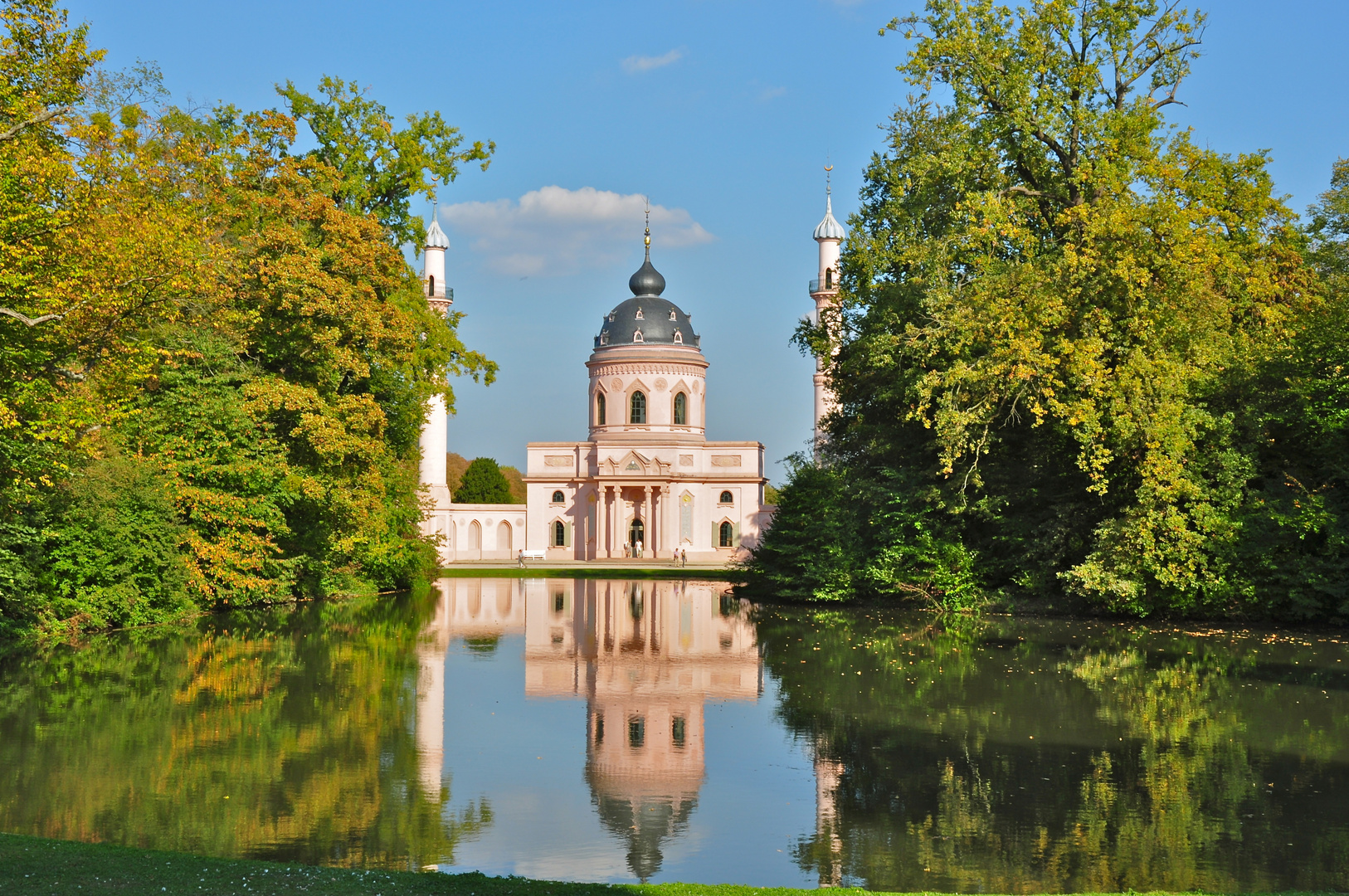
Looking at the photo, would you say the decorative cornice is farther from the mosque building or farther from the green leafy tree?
the green leafy tree

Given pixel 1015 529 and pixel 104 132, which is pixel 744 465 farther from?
pixel 104 132

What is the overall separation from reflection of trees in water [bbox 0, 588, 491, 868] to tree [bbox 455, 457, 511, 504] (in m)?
49.7

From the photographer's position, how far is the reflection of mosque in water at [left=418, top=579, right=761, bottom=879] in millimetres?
8734

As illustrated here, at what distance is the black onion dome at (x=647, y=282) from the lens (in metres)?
66.2

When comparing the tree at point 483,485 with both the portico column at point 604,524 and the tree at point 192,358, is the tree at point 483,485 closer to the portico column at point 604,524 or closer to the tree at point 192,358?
the portico column at point 604,524

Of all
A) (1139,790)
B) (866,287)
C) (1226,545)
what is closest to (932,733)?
(1139,790)

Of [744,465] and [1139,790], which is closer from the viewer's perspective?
[1139,790]

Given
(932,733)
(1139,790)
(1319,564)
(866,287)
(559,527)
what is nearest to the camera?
(1139,790)

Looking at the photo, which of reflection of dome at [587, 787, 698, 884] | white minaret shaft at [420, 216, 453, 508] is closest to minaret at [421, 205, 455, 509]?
white minaret shaft at [420, 216, 453, 508]

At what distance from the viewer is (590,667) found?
16188mm

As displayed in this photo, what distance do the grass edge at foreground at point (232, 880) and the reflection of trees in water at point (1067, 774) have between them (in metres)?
1.51

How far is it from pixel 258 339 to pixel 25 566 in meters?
9.38

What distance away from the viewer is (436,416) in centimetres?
5656

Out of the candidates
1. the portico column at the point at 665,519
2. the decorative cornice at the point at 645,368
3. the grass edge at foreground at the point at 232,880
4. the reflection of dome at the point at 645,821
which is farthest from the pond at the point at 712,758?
the decorative cornice at the point at 645,368
